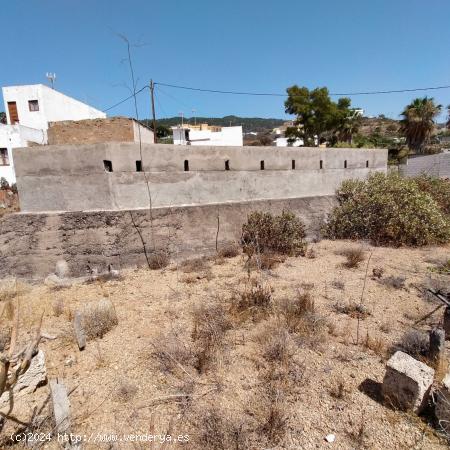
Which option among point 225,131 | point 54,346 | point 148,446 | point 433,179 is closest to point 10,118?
point 225,131

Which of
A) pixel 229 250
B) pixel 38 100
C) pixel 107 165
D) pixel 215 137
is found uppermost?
pixel 38 100

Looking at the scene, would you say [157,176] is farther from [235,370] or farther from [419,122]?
[419,122]

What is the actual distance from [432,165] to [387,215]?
10235 millimetres

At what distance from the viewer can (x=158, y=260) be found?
6.39m

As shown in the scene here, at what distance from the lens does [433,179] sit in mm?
10258

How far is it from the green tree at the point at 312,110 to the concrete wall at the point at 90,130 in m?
16.6

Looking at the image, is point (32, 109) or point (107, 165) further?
point (32, 109)

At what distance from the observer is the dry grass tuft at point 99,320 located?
3869 mm

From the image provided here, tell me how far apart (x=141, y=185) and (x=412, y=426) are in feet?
19.1

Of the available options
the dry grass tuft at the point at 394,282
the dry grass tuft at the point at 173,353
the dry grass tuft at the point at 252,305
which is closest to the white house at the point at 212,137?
the dry grass tuft at the point at 394,282

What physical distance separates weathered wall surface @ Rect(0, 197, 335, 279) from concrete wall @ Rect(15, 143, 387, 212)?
0.24 metres

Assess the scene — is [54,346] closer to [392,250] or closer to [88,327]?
[88,327]

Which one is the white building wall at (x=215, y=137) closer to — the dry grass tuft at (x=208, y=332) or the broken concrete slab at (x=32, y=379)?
the dry grass tuft at (x=208, y=332)

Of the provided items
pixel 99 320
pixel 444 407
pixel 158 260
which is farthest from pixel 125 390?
pixel 158 260
